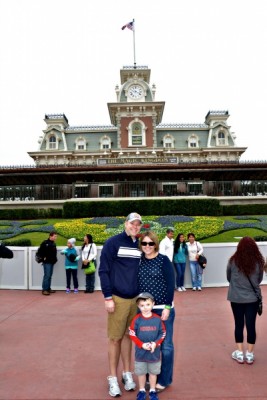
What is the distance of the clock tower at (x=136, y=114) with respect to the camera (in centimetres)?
4669

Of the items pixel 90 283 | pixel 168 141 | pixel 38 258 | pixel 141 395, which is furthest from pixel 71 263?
pixel 168 141

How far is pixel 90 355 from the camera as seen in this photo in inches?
191

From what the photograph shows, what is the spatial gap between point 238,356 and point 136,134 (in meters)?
44.5

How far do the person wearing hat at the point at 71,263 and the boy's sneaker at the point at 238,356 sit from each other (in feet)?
19.8

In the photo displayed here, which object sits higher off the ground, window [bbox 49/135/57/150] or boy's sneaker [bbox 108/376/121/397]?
window [bbox 49/135/57/150]

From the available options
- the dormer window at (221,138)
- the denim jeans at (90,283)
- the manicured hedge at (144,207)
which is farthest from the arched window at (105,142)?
the denim jeans at (90,283)

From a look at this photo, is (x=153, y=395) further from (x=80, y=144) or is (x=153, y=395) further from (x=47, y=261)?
(x=80, y=144)

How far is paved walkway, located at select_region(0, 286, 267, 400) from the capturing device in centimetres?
378

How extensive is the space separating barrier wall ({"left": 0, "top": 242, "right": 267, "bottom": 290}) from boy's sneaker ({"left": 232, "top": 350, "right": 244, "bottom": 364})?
231 inches

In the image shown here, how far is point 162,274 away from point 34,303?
18.9 ft

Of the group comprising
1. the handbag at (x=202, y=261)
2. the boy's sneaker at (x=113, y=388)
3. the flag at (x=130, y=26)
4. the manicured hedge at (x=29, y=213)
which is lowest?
the boy's sneaker at (x=113, y=388)

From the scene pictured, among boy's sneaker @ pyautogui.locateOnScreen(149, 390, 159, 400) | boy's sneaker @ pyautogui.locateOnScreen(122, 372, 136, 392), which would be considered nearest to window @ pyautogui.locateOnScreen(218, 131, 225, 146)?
boy's sneaker @ pyautogui.locateOnScreen(122, 372, 136, 392)

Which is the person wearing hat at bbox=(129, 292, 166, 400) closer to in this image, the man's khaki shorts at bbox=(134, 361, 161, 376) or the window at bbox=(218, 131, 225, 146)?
the man's khaki shorts at bbox=(134, 361, 161, 376)

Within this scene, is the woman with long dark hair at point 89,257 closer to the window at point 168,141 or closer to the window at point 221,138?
the window at point 168,141
